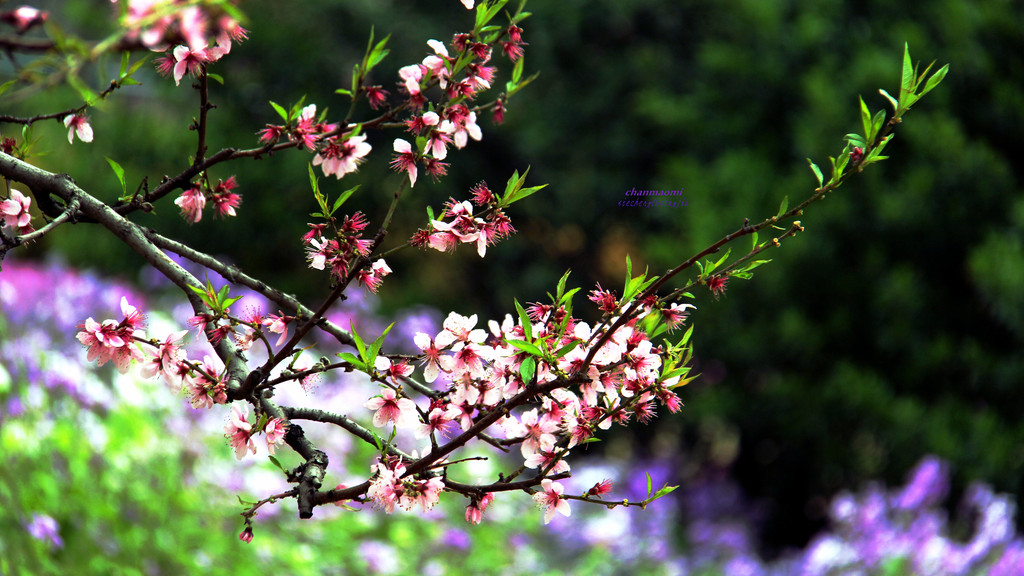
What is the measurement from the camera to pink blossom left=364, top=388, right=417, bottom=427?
1245 mm

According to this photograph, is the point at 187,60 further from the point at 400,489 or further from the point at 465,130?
the point at 400,489

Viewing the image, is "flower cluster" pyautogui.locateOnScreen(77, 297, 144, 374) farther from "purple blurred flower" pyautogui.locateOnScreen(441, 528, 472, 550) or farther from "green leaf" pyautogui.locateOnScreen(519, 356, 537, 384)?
"purple blurred flower" pyautogui.locateOnScreen(441, 528, 472, 550)

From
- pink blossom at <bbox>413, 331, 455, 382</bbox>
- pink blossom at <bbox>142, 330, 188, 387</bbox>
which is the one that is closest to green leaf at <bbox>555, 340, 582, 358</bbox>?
pink blossom at <bbox>413, 331, 455, 382</bbox>

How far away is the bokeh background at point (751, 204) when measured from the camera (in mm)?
4512

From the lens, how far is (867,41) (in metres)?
5.10

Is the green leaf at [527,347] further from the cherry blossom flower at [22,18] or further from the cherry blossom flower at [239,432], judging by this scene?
the cherry blossom flower at [22,18]

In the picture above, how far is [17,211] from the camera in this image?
4.08ft

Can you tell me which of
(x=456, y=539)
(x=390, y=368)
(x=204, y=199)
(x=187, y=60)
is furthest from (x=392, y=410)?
(x=456, y=539)

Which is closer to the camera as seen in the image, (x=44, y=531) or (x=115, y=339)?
(x=115, y=339)

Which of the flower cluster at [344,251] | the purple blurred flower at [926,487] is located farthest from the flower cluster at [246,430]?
the purple blurred flower at [926,487]

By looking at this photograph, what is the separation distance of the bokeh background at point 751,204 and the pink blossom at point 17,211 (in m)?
2.90

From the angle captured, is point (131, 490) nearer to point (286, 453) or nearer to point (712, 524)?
point (286, 453)

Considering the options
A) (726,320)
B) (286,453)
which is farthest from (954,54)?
(286,453)

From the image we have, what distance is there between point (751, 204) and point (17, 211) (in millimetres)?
3989
